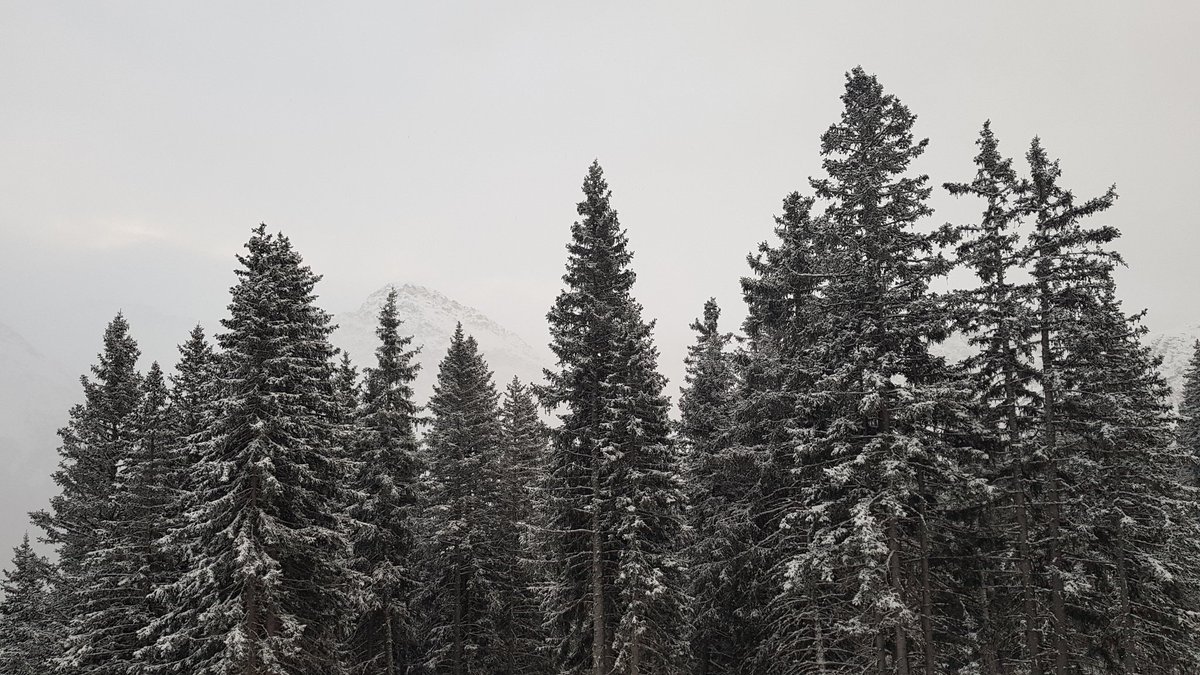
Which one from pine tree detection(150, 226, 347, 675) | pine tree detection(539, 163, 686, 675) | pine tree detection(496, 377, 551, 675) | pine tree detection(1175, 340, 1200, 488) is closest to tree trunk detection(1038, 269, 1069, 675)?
pine tree detection(539, 163, 686, 675)

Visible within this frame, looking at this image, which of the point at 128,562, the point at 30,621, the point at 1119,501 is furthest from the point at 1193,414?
the point at 30,621

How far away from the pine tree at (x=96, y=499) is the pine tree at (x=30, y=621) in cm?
136

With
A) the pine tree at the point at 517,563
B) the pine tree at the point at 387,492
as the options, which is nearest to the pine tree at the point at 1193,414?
the pine tree at the point at 517,563

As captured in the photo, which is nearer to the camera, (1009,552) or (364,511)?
(1009,552)

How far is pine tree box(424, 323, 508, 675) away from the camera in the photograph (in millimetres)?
29625

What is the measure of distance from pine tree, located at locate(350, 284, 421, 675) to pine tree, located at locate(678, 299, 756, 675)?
1146cm

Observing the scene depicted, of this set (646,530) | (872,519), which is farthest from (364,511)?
(872,519)

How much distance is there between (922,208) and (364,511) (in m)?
22.5

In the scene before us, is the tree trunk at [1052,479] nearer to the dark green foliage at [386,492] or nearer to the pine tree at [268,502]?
the pine tree at [268,502]

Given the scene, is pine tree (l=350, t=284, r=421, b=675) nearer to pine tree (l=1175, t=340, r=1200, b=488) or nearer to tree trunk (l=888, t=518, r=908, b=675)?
tree trunk (l=888, t=518, r=908, b=675)

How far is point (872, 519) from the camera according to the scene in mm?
16312

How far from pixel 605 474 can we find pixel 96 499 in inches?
712

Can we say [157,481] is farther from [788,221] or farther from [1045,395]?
[1045,395]

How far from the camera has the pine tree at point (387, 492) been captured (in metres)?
25.3
